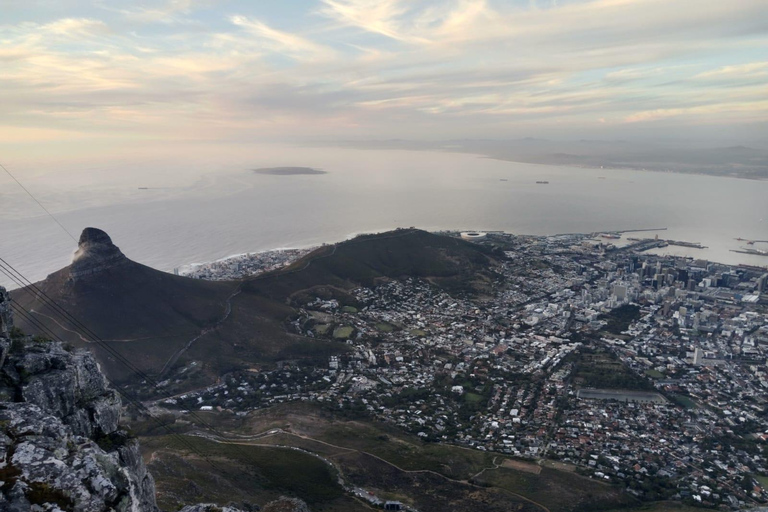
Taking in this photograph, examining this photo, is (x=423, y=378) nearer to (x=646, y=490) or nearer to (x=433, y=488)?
(x=433, y=488)

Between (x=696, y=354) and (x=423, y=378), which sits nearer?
(x=423, y=378)

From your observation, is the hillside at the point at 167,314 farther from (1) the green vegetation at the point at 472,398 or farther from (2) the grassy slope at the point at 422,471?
(1) the green vegetation at the point at 472,398

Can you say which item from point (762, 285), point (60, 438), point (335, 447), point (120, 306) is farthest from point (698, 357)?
point (120, 306)

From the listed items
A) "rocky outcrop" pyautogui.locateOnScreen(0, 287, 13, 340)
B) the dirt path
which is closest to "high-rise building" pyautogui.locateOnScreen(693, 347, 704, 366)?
the dirt path

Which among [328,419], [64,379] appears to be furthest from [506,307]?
[64,379]

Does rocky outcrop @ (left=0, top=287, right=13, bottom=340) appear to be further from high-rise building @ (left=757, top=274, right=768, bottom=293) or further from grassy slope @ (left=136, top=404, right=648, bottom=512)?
high-rise building @ (left=757, top=274, right=768, bottom=293)

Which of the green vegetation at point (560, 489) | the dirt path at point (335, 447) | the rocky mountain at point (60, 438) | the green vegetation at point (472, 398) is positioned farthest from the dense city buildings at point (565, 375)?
the rocky mountain at point (60, 438)

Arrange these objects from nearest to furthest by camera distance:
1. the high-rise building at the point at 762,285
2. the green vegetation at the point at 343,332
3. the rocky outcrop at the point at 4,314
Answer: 1. the rocky outcrop at the point at 4,314
2. the green vegetation at the point at 343,332
3. the high-rise building at the point at 762,285
